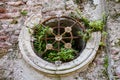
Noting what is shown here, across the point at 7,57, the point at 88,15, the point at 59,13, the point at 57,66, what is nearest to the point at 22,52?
the point at 7,57

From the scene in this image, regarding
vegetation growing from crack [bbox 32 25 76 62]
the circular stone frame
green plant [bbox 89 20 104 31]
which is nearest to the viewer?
the circular stone frame

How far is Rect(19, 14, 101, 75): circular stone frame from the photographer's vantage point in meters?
3.64

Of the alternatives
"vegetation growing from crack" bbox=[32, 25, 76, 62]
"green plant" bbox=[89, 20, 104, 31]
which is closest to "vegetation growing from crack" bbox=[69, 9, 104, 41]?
"green plant" bbox=[89, 20, 104, 31]

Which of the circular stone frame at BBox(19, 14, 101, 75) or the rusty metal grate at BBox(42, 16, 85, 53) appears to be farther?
the rusty metal grate at BBox(42, 16, 85, 53)

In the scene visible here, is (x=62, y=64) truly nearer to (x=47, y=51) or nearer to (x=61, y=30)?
(x=47, y=51)

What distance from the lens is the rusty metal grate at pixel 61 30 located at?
12.7 feet

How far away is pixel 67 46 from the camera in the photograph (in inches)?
151

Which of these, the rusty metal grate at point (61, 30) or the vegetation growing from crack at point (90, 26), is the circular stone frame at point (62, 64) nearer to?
the vegetation growing from crack at point (90, 26)

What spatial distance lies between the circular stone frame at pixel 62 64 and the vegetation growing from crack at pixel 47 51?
8 cm

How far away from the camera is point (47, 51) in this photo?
3.88 m

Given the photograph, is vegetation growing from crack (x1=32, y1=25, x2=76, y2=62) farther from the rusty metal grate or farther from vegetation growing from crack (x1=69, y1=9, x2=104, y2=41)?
vegetation growing from crack (x1=69, y1=9, x2=104, y2=41)

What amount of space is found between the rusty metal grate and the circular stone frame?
0.61 ft

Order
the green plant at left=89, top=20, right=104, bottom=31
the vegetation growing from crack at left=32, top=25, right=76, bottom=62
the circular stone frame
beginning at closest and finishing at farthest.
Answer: the circular stone frame, the vegetation growing from crack at left=32, top=25, right=76, bottom=62, the green plant at left=89, top=20, right=104, bottom=31

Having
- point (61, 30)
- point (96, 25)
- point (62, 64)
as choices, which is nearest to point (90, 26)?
point (96, 25)
